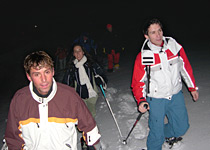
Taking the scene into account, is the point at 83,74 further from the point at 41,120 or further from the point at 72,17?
the point at 72,17

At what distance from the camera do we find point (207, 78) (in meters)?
6.12

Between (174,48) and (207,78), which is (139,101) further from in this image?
(207,78)

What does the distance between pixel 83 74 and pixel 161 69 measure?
5.71 feet

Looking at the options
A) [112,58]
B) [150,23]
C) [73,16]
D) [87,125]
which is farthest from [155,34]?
[73,16]

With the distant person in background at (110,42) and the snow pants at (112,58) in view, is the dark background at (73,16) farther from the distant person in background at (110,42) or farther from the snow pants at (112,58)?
the distant person in background at (110,42)

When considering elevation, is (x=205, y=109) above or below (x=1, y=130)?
above

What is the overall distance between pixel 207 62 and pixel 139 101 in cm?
671

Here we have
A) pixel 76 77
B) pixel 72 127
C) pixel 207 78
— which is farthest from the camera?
pixel 207 78

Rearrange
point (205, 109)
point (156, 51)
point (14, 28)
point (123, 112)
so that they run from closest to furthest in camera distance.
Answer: point (156, 51), point (205, 109), point (123, 112), point (14, 28)

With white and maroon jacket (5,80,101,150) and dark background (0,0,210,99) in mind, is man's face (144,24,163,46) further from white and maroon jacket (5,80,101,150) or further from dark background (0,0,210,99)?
dark background (0,0,210,99)

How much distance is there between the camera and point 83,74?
12.8ft

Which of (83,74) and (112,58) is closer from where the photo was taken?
(83,74)

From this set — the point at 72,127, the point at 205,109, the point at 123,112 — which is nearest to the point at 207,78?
the point at 205,109

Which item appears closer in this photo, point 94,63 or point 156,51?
point 156,51
